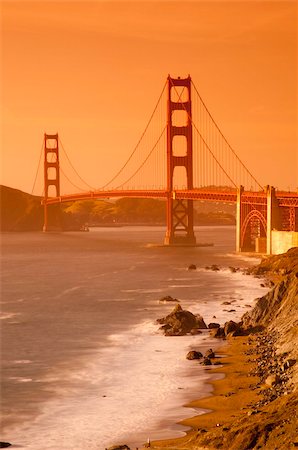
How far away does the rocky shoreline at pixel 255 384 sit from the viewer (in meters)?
22.0

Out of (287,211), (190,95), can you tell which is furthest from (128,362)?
(190,95)

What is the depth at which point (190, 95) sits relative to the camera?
144875mm

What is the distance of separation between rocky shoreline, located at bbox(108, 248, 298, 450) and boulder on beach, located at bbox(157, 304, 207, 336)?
57 mm

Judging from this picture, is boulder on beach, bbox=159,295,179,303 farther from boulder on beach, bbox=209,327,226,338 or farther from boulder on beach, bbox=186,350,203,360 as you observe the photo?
boulder on beach, bbox=186,350,203,360

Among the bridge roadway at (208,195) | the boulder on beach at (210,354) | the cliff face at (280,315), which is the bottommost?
the boulder on beach at (210,354)

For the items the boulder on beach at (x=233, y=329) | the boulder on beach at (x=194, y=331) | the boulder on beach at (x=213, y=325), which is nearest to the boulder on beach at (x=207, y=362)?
the boulder on beach at (x=233, y=329)

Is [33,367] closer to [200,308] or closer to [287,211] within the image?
[200,308]

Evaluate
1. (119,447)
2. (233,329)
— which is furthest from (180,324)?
(119,447)

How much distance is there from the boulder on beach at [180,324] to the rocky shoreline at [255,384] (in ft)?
0.19

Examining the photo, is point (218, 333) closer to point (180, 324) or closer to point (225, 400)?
point (180, 324)

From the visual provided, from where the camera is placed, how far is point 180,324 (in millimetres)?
46000

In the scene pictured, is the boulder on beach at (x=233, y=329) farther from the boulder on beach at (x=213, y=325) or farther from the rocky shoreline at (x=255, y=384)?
the boulder on beach at (x=213, y=325)

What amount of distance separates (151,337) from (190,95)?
103m

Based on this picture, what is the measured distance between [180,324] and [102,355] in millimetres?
6094
